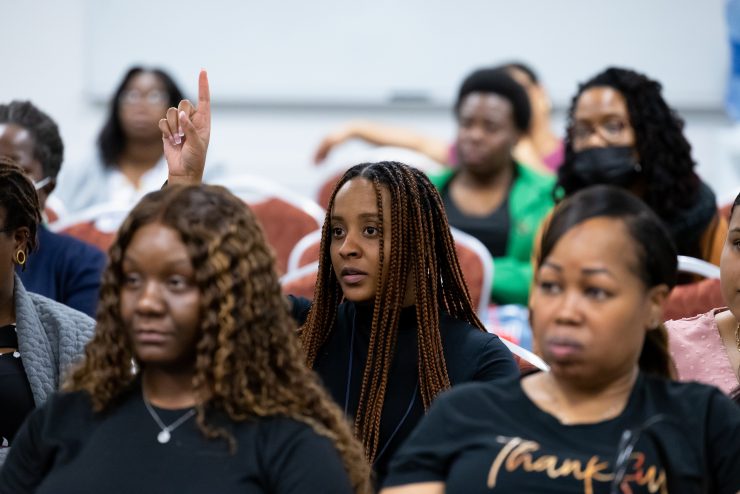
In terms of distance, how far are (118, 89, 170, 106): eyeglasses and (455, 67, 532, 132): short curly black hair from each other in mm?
1106

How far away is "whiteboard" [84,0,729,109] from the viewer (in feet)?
21.7

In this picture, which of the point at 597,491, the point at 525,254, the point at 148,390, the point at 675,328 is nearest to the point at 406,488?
the point at 597,491

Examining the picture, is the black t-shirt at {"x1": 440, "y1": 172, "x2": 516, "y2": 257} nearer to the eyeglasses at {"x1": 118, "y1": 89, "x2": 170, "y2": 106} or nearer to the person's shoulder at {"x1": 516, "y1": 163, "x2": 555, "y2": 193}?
the person's shoulder at {"x1": 516, "y1": 163, "x2": 555, "y2": 193}

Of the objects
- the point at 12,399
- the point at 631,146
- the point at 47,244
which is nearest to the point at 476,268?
the point at 631,146

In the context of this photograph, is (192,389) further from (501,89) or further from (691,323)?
(501,89)

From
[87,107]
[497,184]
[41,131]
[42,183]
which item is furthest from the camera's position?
[87,107]

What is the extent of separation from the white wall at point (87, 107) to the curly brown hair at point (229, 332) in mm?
4994

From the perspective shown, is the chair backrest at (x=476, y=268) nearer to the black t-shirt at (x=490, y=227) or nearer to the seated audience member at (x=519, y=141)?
the black t-shirt at (x=490, y=227)

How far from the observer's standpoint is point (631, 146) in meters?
3.76

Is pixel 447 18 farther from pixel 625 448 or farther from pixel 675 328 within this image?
pixel 625 448

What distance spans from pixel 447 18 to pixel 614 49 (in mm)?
885

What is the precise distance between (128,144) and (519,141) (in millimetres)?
1512

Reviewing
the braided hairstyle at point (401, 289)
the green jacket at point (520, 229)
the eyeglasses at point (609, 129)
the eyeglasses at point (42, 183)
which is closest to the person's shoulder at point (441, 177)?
the green jacket at point (520, 229)

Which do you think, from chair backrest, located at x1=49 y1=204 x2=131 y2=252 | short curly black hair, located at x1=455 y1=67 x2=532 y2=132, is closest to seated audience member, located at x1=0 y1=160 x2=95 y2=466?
chair backrest, located at x1=49 y1=204 x2=131 y2=252
